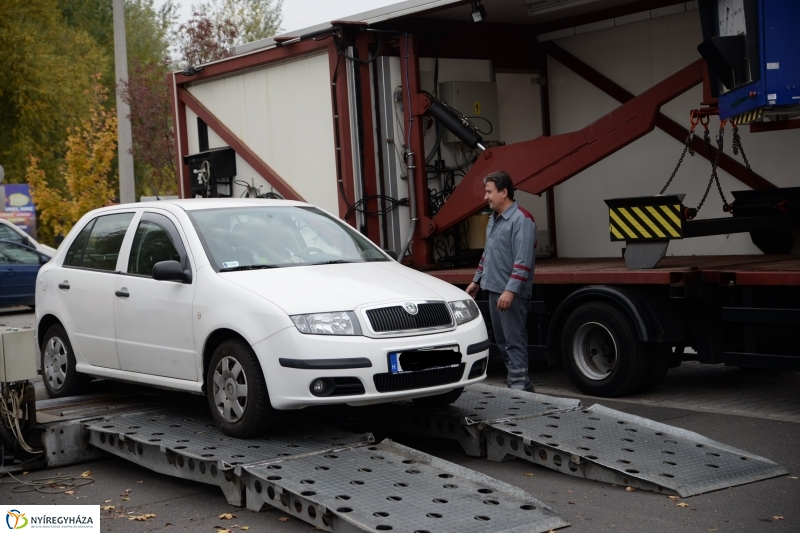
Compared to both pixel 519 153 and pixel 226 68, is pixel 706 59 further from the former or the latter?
pixel 226 68

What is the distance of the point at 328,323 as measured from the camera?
651 cm

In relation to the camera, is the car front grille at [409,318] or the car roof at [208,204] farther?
the car roof at [208,204]

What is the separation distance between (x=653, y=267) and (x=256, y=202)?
3266mm

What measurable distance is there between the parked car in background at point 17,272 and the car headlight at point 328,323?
49.1 feet

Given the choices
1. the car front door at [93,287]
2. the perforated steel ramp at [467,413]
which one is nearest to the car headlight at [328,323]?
the perforated steel ramp at [467,413]

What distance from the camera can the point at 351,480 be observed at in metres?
5.71

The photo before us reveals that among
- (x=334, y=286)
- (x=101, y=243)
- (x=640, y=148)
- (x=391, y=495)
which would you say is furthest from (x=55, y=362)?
(x=640, y=148)

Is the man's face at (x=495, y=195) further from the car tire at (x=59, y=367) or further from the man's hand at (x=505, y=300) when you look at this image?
the car tire at (x=59, y=367)

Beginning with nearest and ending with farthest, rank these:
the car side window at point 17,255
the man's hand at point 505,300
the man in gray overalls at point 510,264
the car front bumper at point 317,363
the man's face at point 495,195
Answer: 1. the car front bumper at point 317,363
2. the man's hand at point 505,300
3. the man in gray overalls at point 510,264
4. the man's face at point 495,195
5. the car side window at point 17,255

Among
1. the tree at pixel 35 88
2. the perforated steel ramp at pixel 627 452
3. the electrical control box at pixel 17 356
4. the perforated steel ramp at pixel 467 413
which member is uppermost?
the tree at pixel 35 88

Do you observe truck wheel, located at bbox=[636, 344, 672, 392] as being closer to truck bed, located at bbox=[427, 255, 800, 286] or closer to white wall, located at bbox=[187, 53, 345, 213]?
truck bed, located at bbox=[427, 255, 800, 286]

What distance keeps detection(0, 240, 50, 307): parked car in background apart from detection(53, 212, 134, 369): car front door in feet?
39.9

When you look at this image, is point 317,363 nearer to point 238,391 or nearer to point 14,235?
point 238,391

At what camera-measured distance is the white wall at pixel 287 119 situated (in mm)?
11266
